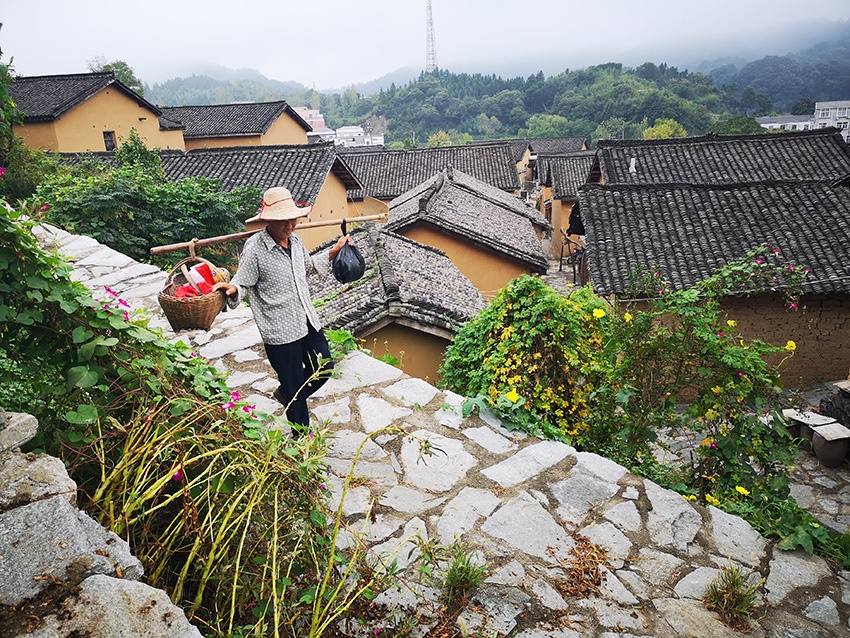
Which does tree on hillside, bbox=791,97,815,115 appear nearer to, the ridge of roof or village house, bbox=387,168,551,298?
the ridge of roof

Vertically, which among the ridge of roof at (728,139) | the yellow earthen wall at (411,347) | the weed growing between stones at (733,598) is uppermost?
the ridge of roof at (728,139)

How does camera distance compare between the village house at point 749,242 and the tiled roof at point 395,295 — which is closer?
the tiled roof at point 395,295

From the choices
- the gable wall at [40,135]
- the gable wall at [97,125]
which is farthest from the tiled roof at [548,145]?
the gable wall at [40,135]

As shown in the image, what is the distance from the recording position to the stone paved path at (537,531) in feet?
9.09

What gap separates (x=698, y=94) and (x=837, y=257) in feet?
299

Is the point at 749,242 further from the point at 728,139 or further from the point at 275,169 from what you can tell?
the point at 275,169

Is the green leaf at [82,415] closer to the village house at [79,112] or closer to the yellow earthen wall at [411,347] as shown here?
the yellow earthen wall at [411,347]

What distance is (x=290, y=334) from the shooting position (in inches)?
158

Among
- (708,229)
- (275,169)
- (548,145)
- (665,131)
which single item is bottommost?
(708,229)

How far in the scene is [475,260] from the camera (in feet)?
52.9

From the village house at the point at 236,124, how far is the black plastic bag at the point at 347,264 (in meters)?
28.3

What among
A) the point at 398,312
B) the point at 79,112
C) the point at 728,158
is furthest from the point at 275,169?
the point at 728,158

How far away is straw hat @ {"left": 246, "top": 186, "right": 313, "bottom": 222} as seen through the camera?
3.85 metres

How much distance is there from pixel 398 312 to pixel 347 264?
3552mm
